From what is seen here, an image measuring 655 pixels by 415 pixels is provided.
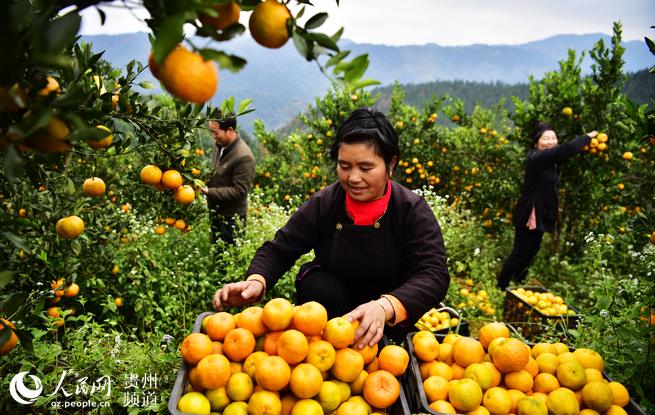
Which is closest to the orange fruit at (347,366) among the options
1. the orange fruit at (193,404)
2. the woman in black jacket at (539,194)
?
the orange fruit at (193,404)

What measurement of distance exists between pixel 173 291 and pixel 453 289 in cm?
240

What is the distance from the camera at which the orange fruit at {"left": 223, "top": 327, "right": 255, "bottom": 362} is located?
1529 mm

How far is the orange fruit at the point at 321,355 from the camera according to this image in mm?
1475

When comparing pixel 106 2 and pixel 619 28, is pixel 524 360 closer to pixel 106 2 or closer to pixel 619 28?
pixel 106 2

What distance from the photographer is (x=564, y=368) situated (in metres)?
1.70

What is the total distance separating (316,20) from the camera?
878mm

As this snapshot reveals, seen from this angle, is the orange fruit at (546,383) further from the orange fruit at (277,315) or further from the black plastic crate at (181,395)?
the orange fruit at (277,315)

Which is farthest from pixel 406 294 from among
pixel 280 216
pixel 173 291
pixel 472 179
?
pixel 472 179

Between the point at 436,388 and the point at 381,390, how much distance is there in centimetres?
28

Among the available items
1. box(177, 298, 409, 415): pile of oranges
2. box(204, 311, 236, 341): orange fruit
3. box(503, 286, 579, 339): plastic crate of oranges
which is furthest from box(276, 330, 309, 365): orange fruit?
box(503, 286, 579, 339): plastic crate of oranges

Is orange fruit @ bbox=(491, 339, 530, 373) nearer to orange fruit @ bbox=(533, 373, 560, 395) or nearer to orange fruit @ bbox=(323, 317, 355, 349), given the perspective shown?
orange fruit @ bbox=(533, 373, 560, 395)

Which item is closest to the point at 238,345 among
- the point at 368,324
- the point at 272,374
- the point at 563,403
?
the point at 272,374

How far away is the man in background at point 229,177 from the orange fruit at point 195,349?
9.08 ft

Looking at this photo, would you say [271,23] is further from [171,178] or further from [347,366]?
[171,178]
